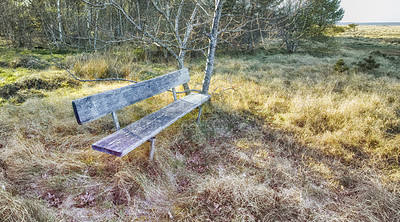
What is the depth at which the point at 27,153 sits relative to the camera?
2.37 m

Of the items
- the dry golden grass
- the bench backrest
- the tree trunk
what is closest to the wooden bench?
the bench backrest

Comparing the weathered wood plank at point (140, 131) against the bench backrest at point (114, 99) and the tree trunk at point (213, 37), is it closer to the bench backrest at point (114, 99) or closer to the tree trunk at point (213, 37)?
the bench backrest at point (114, 99)

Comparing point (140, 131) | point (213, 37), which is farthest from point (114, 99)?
point (213, 37)

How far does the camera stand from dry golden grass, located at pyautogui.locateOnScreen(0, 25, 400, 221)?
190 centimetres

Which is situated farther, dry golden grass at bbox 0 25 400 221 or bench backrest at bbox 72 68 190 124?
bench backrest at bbox 72 68 190 124

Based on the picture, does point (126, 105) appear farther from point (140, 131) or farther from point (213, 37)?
point (213, 37)

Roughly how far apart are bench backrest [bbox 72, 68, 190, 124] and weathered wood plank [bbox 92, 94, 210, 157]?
30 cm

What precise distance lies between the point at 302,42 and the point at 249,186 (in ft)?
48.8

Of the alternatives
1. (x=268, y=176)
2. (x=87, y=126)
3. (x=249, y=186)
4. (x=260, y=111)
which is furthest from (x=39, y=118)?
(x=260, y=111)

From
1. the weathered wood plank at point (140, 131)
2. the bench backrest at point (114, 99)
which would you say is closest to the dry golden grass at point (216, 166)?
the weathered wood plank at point (140, 131)

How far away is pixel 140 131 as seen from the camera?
94.8 inches

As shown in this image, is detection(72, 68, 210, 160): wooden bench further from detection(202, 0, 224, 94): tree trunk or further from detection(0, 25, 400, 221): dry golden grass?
detection(202, 0, 224, 94): tree trunk

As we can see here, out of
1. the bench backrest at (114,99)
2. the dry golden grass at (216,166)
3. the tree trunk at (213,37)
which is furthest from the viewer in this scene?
the tree trunk at (213,37)

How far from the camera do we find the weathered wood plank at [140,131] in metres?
1.97
